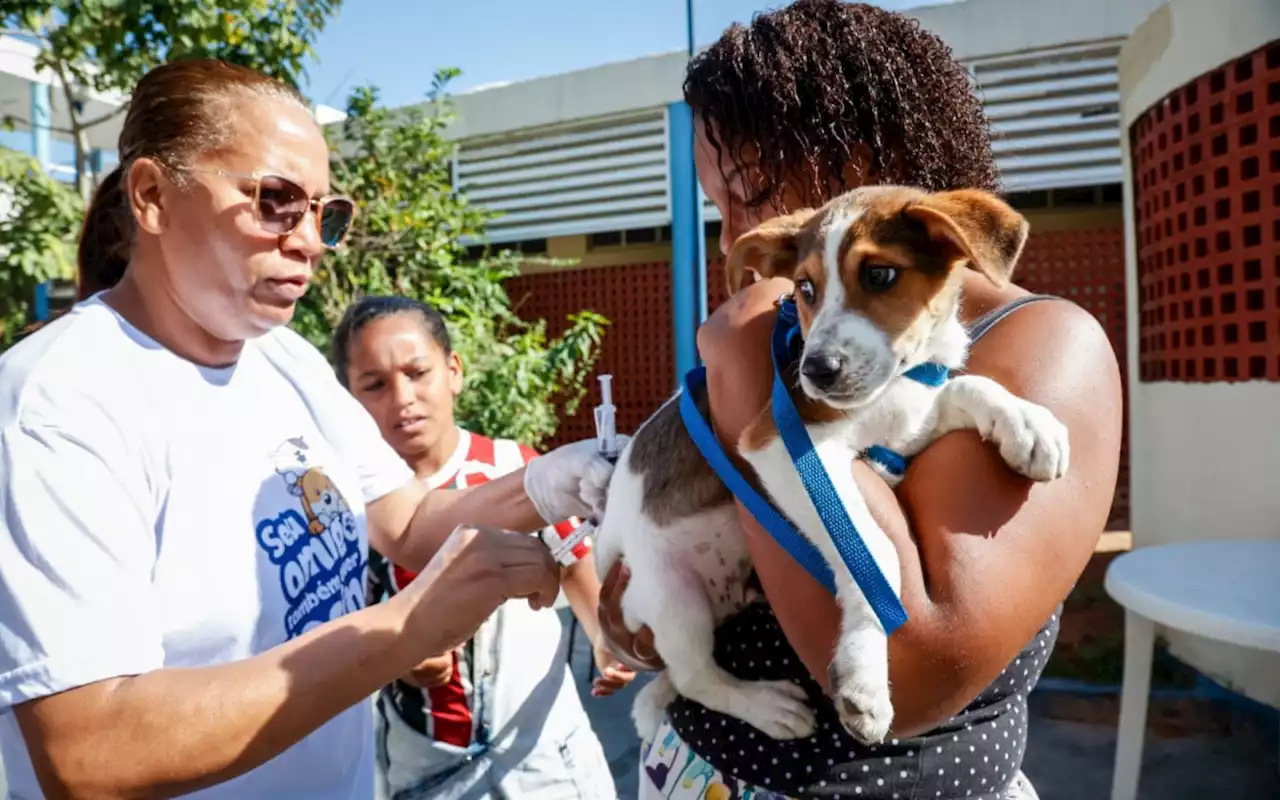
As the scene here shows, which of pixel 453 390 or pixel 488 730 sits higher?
pixel 453 390

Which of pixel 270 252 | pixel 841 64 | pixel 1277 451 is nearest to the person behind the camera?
pixel 841 64

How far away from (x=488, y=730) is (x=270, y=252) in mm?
1668

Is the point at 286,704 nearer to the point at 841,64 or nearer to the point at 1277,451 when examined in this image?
the point at 841,64

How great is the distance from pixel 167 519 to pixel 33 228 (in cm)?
607

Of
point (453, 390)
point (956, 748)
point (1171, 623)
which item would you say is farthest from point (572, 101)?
point (956, 748)

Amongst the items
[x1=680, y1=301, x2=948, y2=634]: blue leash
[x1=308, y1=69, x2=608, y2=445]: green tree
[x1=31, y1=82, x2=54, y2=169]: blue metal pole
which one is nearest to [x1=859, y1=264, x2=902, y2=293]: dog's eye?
[x1=680, y1=301, x2=948, y2=634]: blue leash

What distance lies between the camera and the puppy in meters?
1.26

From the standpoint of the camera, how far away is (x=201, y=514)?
161cm

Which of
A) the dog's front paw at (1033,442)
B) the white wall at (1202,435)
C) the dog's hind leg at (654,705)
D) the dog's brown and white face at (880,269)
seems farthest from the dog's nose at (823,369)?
the white wall at (1202,435)

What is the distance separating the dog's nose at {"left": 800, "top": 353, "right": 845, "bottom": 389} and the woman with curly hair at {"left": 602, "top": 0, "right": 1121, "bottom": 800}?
87 millimetres

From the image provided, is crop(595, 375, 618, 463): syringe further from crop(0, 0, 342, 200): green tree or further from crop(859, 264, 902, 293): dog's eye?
crop(0, 0, 342, 200): green tree

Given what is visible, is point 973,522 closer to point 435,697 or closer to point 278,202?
point 278,202

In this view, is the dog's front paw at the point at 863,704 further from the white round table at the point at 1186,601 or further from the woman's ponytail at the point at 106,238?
the white round table at the point at 1186,601

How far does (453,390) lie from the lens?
11.7 feet
